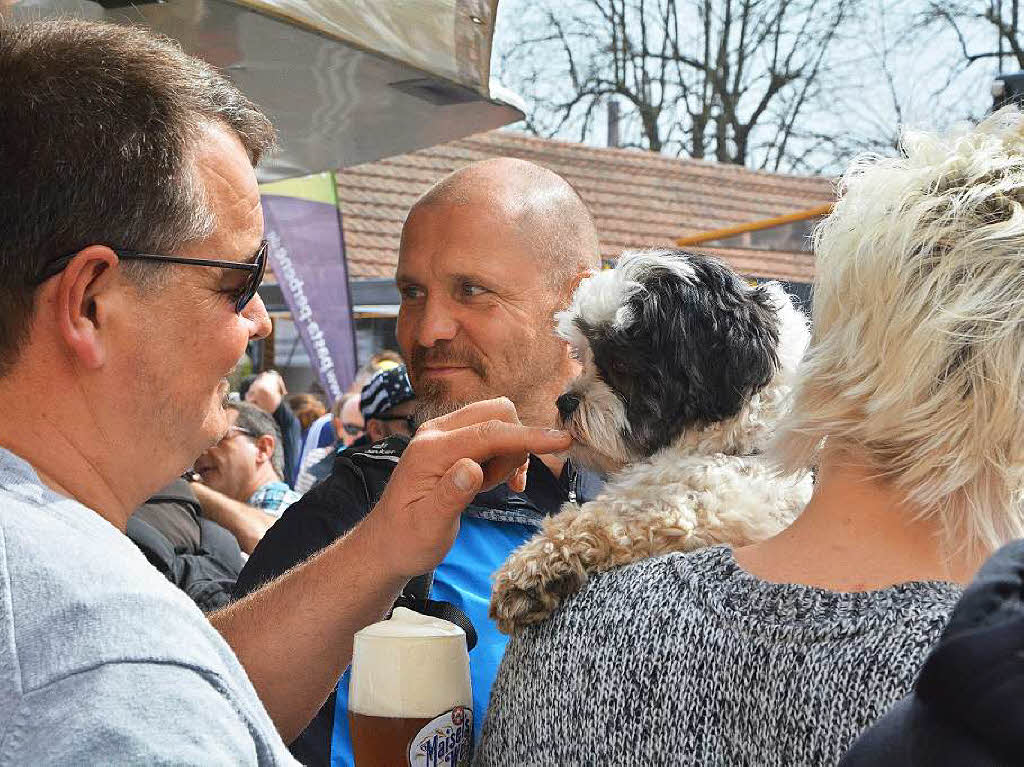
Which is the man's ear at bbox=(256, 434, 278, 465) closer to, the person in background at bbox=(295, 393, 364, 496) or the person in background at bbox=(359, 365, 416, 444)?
the person in background at bbox=(359, 365, 416, 444)

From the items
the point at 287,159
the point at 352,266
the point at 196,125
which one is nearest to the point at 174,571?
the point at 287,159

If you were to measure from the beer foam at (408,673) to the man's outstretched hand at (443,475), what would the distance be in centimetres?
29

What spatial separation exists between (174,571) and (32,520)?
2942 mm

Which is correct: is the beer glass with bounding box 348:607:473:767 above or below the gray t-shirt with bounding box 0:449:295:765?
below

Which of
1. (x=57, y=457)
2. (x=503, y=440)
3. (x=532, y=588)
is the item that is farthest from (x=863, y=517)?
(x=57, y=457)

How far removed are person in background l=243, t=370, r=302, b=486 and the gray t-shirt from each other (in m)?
9.18

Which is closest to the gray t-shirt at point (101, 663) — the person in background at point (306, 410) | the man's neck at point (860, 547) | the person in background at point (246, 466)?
the man's neck at point (860, 547)

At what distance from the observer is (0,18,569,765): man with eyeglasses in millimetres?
1097

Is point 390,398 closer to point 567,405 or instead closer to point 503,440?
point 567,405

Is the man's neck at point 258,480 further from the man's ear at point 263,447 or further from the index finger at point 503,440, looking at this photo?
the index finger at point 503,440

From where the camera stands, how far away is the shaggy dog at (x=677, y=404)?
2230 millimetres

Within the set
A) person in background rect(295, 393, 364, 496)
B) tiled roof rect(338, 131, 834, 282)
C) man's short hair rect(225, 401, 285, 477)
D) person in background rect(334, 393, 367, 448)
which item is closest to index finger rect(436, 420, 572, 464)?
man's short hair rect(225, 401, 285, 477)

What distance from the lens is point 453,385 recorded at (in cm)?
319

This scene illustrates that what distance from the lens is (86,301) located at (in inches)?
59.1
